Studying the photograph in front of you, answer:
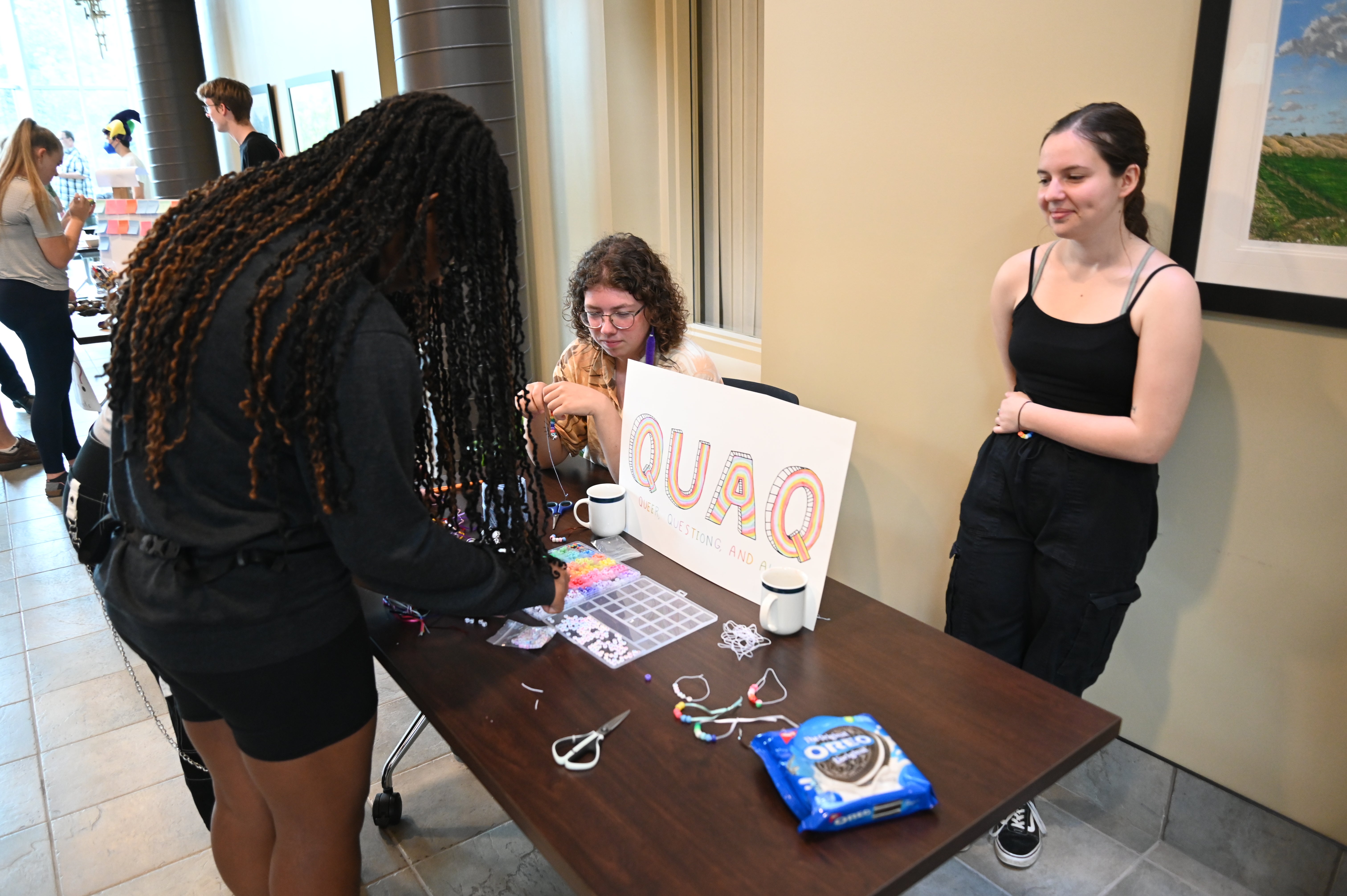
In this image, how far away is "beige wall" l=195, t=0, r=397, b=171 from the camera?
447 centimetres

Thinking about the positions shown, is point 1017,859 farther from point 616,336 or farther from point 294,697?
point 294,697

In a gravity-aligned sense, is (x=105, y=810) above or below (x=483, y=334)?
below

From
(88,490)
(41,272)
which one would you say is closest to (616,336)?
(88,490)

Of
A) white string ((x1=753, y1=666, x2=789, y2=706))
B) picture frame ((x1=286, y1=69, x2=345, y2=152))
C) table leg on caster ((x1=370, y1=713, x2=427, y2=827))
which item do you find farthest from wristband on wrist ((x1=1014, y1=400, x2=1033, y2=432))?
picture frame ((x1=286, y1=69, x2=345, y2=152))

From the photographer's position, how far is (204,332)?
0.89 meters

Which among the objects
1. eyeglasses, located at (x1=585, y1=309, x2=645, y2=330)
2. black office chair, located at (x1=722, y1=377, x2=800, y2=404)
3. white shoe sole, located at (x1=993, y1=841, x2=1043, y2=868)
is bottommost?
white shoe sole, located at (x1=993, y1=841, x2=1043, y2=868)

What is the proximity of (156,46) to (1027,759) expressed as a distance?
7.84 m

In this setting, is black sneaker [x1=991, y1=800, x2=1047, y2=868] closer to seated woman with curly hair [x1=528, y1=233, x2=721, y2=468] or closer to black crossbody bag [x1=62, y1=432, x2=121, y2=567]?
seated woman with curly hair [x1=528, y1=233, x2=721, y2=468]

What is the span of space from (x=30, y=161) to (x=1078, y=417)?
13.7 ft

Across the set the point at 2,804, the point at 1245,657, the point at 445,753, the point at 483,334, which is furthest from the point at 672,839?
the point at 2,804

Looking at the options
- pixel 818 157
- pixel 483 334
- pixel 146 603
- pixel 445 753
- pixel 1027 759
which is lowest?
pixel 445 753

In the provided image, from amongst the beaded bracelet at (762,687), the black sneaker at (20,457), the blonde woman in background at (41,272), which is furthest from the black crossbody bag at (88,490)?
the black sneaker at (20,457)

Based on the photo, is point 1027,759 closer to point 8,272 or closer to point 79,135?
point 8,272

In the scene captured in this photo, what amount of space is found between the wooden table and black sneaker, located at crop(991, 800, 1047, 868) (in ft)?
2.80
